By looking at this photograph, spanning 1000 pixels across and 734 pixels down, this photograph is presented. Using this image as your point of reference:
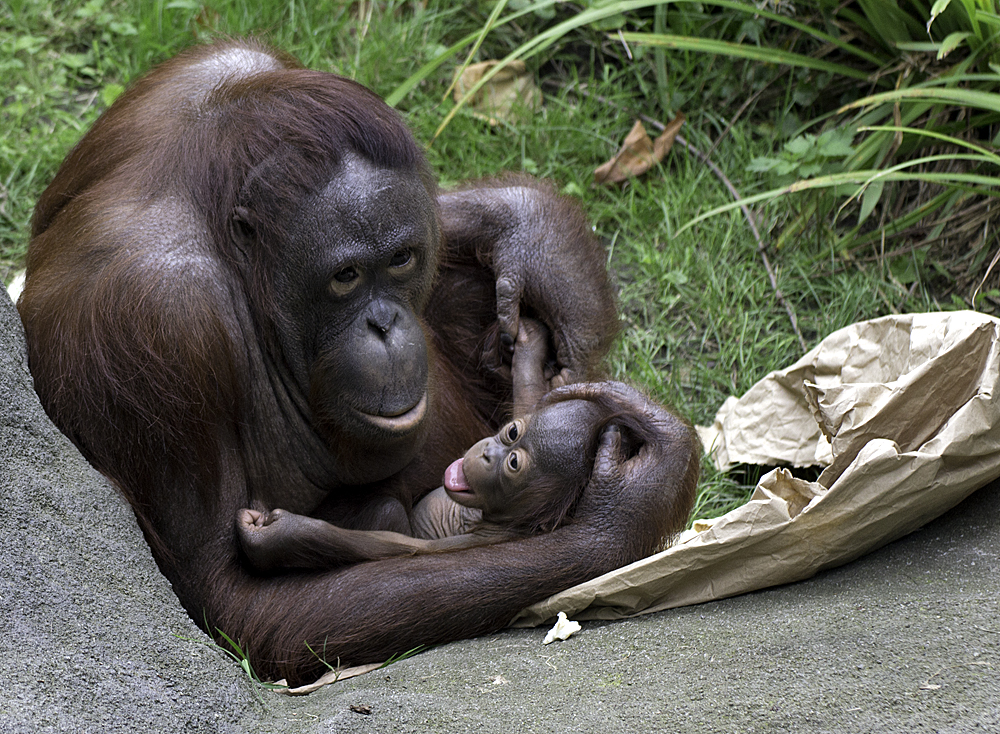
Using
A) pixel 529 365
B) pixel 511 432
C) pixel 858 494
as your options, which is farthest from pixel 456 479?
pixel 858 494

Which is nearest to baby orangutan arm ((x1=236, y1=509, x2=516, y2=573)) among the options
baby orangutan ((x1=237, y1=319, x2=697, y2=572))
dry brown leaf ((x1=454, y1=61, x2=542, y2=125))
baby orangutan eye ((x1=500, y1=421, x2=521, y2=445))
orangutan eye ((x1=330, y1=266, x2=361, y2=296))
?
baby orangutan ((x1=237, y1=319, x2=697, y2=572))

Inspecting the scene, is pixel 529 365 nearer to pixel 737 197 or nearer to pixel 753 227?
pixel 753 227

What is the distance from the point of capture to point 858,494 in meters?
2.12

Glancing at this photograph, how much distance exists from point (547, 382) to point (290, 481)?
2.61ft

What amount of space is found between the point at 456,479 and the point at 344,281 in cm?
62

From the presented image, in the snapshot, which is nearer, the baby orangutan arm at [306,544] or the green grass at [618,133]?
the baby orangutan arm at [306,544]

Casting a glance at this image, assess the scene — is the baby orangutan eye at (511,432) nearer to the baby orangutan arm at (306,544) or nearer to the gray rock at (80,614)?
the baby orangutan arm at (306,544)

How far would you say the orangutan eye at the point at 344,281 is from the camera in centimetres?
212

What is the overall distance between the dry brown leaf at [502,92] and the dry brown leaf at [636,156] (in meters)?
0.38

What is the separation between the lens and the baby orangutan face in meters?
2.41

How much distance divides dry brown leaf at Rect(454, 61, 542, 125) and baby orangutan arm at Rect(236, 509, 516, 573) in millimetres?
2191

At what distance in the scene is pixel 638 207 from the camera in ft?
12.9

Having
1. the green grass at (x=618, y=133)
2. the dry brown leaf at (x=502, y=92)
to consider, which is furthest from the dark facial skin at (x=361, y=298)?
the dry brown leaf at (x=502, y=92)

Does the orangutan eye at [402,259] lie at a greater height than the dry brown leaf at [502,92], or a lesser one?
greater
